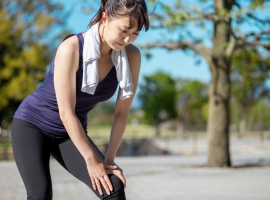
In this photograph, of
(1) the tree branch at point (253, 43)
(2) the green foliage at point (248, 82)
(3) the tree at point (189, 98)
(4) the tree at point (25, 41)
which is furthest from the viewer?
(3) the tree at point (189, 98)

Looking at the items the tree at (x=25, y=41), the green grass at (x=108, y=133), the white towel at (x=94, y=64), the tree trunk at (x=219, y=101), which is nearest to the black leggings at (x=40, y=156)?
the white towel at (x=94, y=64)

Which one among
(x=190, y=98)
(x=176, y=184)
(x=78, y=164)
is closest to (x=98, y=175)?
(x=78, y=164)

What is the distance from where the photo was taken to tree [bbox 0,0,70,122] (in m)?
30.6

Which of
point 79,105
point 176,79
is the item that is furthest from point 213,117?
point 176,79

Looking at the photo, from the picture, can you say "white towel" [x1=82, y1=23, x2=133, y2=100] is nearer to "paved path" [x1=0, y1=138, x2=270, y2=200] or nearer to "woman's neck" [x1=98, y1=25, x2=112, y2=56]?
"woman's neck" [x1=98, y1=25, x2=112, y2=56]

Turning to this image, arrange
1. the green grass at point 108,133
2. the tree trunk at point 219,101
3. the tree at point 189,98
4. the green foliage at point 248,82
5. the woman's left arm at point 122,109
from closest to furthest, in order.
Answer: the woman's left arm at point 122,109
the tree trunk at point 219,101
the green foliage at point 248,82
the green grass at point 108,133
the tree at point 189,98

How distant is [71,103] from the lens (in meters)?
2.68

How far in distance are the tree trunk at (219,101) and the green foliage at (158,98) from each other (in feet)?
191

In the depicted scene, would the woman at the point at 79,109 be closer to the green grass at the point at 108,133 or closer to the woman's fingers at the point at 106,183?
the woman's fingers at the point at 106,183

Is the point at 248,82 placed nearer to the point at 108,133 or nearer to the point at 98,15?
the point at 108,133

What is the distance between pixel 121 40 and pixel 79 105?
1.64ft

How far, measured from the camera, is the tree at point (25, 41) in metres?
30.6

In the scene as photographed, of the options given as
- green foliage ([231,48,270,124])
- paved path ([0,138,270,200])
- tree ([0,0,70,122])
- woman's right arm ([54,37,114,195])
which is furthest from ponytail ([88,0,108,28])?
green foliage ([231,48,270,124])

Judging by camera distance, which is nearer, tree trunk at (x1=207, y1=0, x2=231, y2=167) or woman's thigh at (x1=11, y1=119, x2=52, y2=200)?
woman's thigh at (x1=11, y1=119, x2=52, y2=200)
